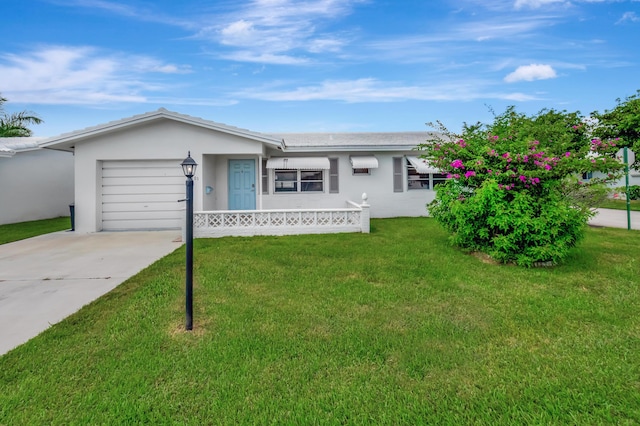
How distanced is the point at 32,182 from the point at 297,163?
13.7 m

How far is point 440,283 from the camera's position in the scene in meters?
5.40

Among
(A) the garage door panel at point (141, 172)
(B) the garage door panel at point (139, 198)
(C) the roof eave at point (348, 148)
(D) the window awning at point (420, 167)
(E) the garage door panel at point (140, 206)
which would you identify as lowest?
(E) the garage door panel at point (140, 206)

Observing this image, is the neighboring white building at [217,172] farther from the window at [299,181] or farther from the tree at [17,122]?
the tree at [17,122]

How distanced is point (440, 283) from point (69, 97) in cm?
3567

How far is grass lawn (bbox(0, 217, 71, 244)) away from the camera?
34.9 feet

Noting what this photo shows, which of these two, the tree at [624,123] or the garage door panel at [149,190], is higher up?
the tree at [624,123]

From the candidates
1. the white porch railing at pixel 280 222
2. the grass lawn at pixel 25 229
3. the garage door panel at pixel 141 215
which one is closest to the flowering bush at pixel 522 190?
the white porch railing at pixel 280 222

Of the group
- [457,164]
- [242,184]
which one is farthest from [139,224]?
[457,164]

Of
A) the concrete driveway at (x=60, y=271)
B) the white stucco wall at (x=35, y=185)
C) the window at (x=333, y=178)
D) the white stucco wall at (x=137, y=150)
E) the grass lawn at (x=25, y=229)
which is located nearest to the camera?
the concrete driveway at (x=60, y=271)

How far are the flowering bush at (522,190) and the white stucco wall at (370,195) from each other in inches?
268

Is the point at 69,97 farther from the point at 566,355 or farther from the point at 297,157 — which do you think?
the point at 566,355

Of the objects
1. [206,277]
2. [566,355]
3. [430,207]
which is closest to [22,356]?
[206,277]

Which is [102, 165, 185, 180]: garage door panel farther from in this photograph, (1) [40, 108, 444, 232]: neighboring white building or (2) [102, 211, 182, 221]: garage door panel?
(2) [102, 211, 182, 221]: garage door panel

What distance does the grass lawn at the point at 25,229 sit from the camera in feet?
34.9
